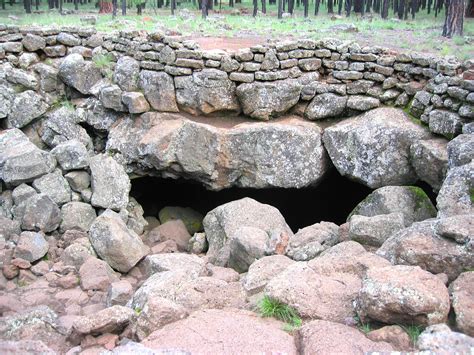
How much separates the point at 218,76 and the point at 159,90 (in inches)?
48.5

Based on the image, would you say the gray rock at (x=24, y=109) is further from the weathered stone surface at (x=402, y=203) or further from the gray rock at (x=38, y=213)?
the weathered stone surface at (x=402, y=203)

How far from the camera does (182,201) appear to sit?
11.4 metres

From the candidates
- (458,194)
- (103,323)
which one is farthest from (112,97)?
(458,194)

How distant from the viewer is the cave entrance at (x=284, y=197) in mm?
10133

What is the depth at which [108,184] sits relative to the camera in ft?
28.9

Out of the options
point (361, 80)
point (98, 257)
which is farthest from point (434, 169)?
point (98, 257)

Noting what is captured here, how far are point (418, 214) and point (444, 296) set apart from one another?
143 inches

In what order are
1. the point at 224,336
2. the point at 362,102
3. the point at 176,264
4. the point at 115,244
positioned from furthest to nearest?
1. the point at 362,102
2. the point at 115,244
3. the point at 176,264
4. the point at 224,336

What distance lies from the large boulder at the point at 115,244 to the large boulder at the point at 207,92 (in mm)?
2701

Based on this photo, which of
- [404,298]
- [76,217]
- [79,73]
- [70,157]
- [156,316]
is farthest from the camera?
[79,73]

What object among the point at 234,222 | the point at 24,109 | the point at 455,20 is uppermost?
the point at 455,20

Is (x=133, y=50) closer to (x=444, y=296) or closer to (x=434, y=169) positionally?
(x=434, y=169)

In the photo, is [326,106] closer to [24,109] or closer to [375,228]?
[375,228]

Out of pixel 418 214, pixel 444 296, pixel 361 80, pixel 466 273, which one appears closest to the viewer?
pixel 444 296
